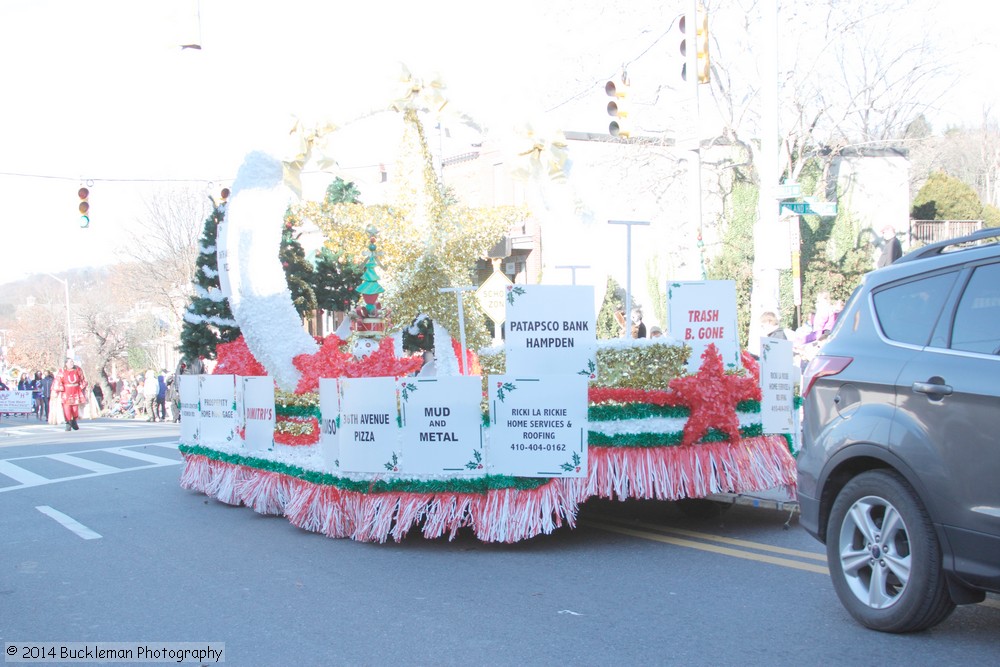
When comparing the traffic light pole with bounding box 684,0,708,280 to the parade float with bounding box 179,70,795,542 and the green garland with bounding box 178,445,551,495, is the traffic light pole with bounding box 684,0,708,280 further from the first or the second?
the green garland with bounding box 178,445,551,495

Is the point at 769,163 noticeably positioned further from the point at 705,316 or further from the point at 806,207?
the point at 705,316

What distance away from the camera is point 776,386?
8.23 m

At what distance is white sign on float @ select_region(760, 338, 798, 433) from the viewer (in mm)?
8062

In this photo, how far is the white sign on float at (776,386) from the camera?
26.5 ft

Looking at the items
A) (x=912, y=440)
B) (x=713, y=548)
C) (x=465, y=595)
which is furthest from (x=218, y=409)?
(x=912, y=440)

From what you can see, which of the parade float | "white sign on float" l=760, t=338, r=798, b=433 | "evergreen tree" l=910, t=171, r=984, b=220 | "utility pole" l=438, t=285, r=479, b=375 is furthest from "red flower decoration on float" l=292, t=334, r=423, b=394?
"evergreen tree" l=910, t=171, r=984, b=220

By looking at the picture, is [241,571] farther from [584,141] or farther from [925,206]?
[925,206]

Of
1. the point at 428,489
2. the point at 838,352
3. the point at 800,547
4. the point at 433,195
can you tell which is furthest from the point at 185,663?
the point at 433,195

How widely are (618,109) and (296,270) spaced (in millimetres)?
4651

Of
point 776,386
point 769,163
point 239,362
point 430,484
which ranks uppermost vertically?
point 769,163

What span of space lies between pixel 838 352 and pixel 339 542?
431 centimetres

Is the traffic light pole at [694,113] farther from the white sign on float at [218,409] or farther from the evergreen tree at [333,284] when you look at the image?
the white sign on float at [218,409]

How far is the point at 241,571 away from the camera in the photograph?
22.5ft

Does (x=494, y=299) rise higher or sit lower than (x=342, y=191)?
lower
